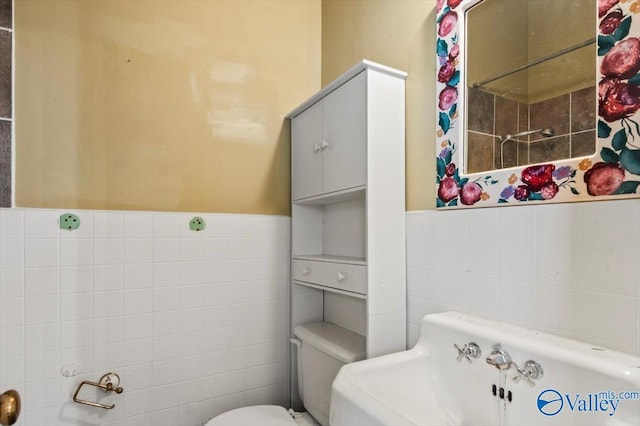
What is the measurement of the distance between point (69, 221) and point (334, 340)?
1.14 meters

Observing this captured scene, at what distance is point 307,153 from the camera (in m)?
1.63

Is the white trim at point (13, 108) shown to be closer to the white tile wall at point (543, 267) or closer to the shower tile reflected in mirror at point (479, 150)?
the white tile wall at point (543, 267)

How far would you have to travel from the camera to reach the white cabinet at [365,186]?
4.07 ft

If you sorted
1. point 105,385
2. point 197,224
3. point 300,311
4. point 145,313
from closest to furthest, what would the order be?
point 105,385
point 145,313
point 197,224
point 300,311

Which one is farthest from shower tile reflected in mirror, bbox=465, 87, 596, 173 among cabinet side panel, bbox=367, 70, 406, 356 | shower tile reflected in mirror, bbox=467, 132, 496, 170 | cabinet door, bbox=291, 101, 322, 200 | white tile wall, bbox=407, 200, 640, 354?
cabinet door, bbox=291, 101, 322, 200

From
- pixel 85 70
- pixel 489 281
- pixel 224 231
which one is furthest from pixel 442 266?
Answer: pixel 85 70

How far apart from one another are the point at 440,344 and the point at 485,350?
0.14 metres

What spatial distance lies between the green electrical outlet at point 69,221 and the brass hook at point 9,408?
809 mm

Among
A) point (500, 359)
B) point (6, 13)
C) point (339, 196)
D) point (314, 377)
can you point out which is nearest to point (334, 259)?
point (339, 196)

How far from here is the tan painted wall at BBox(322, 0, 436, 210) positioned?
4.15 feet

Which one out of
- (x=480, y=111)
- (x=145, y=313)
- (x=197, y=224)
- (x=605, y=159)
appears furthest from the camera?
(x=197, y=224)

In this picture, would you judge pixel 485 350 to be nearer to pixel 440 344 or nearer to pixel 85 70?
pixel 440 344

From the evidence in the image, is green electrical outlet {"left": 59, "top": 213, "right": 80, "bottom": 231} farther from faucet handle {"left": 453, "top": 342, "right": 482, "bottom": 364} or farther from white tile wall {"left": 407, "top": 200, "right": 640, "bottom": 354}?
faucet handle {"left": 453, "top": 342, "right": 482, "bottom": 364}

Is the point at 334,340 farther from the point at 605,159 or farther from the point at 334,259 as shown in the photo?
the point at 605,159
